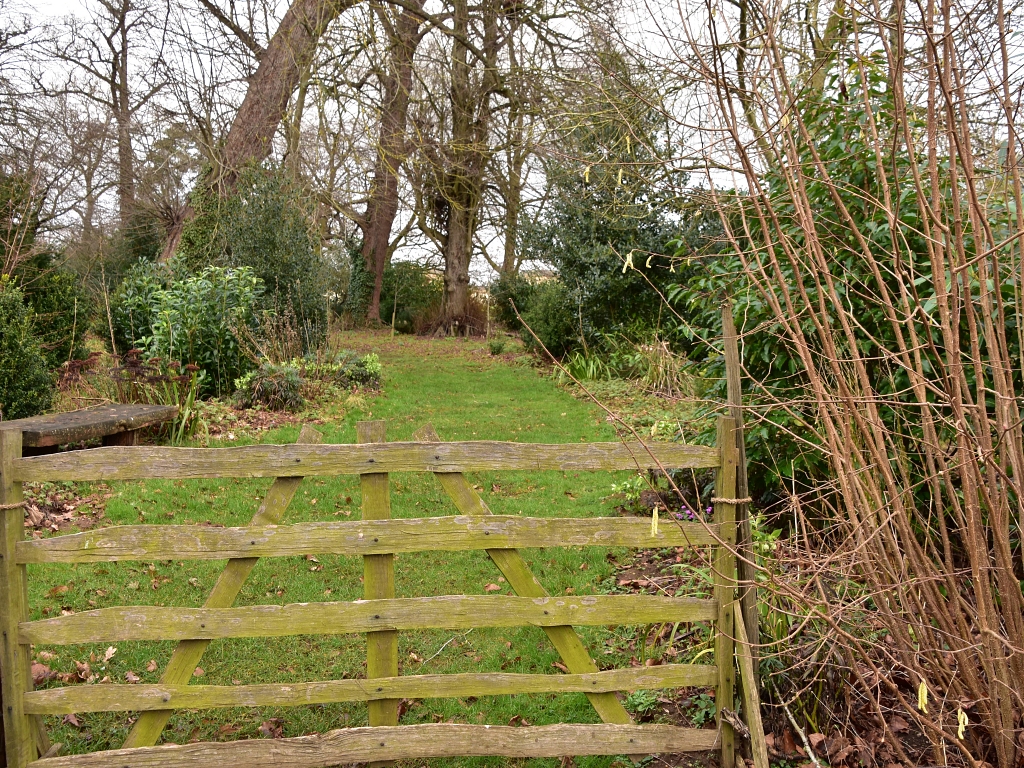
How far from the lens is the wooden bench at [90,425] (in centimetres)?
668

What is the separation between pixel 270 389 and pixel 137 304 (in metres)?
3.27

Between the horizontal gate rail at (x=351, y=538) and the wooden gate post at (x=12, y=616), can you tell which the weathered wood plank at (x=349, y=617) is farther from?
the horizontal gate rail at (x=351, y=538)

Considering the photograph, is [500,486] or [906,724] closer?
[906,724]

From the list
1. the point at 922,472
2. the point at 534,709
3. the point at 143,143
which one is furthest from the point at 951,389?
the point at 143,143

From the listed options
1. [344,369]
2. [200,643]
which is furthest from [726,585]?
[344,369]

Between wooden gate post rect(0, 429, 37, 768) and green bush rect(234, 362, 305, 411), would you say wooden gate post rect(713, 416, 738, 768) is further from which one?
green bush rect(234, 362, 305, 411)

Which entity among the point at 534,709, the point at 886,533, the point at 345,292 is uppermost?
the point at 345,292

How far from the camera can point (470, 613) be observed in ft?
11.1

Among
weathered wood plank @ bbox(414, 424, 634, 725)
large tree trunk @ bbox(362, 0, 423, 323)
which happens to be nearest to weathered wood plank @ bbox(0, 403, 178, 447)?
weathered wood plank @ bbox(414, 424, 634, 725)

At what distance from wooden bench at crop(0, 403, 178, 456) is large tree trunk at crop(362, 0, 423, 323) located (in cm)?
955

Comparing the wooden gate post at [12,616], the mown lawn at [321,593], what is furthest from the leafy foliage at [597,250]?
the wooden gate post at [12,616]

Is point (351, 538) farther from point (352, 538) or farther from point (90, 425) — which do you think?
point (90, 425)

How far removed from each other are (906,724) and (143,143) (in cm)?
1913

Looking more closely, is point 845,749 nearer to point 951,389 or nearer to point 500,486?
point 951,389
